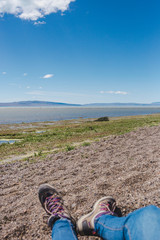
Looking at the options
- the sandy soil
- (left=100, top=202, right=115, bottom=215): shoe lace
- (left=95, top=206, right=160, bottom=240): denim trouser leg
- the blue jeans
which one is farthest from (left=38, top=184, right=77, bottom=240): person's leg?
(left=100, top=202, right=115, bottom=215): shoe lace

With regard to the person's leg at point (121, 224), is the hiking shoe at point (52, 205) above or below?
below

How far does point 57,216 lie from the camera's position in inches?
152

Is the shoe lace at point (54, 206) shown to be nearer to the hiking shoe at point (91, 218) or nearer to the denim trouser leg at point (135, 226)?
the hiking shoe at point (91, 218)

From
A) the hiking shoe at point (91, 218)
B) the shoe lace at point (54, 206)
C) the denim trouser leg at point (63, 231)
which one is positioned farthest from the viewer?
the shoe lace at point (54, 206)

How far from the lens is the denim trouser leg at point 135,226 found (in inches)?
98.3

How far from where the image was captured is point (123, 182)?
224 inches

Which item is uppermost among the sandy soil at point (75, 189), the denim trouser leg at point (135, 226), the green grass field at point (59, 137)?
the denim trouser leg at point (135, 226)

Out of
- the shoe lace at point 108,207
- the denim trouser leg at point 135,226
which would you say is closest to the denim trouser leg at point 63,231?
the denim trouser leg at point 135,226

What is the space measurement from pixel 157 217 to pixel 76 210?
258 cm

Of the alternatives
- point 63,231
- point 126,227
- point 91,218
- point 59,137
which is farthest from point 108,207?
point 59,137

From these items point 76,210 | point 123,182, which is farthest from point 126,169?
point 76,210

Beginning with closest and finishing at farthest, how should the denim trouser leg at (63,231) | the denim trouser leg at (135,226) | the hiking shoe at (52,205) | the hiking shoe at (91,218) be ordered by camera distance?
1. the denim trouser leg at (135,226)
2. the denim trouser leg at (63,231)
3. the hiking shoe at (91,218)
4. the hiking shoe at (52,205)

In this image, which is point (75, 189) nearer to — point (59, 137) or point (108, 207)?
point (108, 207)

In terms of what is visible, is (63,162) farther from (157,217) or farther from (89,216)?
(157,217)
